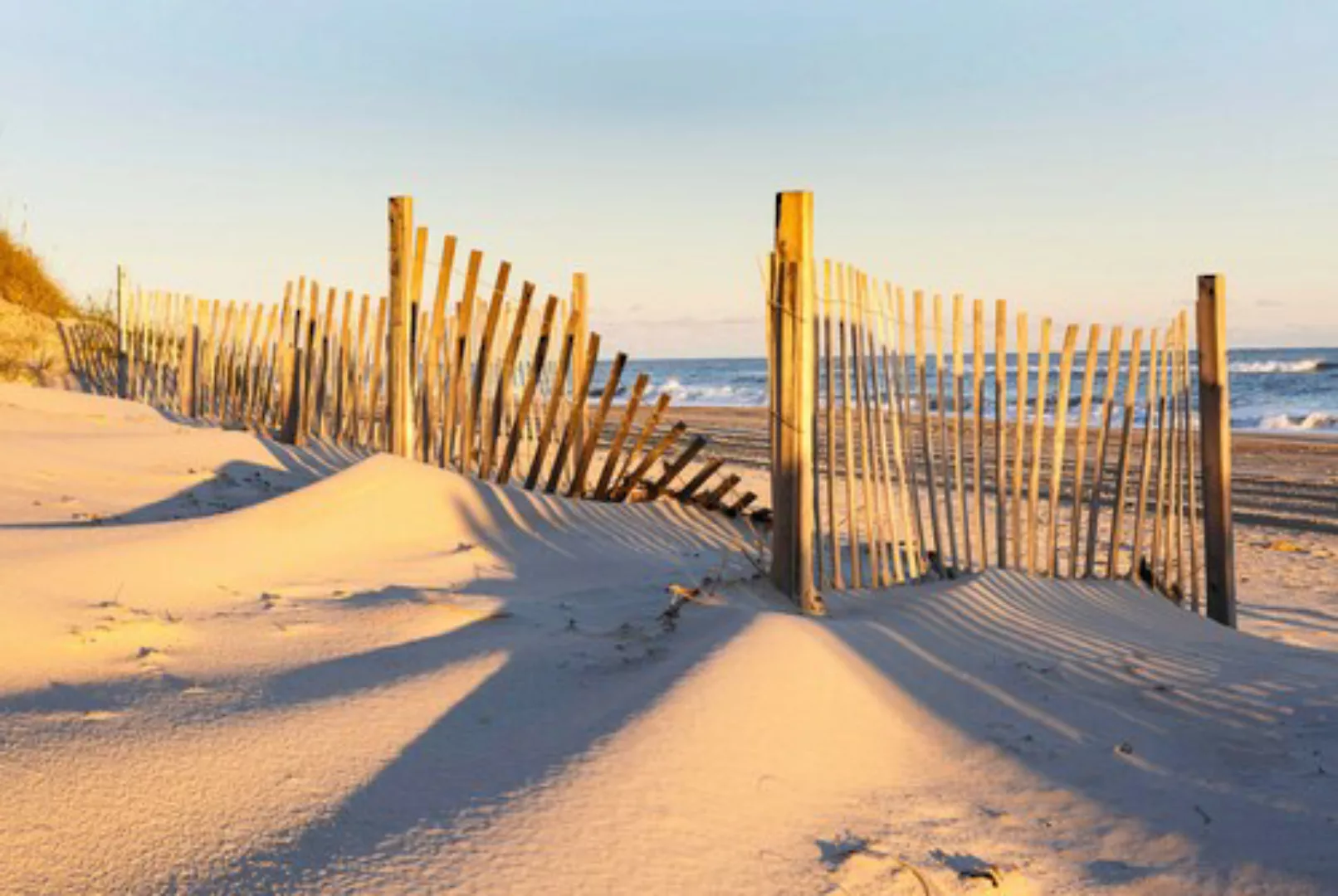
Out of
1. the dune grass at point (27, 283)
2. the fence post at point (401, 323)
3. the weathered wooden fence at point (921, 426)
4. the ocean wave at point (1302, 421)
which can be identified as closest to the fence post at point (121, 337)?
the dune grass at point (27, 283)

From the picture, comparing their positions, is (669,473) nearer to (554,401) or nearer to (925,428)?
(554,401)

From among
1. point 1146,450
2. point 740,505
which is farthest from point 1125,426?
point 740,505

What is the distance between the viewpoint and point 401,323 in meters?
6.98

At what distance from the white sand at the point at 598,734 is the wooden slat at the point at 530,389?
2.05 meters

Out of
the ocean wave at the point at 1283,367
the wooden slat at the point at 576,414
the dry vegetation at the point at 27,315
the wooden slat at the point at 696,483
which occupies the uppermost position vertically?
the ocean wave at the point at 1283,367

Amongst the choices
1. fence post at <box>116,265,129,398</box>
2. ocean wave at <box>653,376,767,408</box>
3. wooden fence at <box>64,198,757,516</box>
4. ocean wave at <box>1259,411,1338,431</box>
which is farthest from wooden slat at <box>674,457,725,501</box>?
ocean wave at <box>653,376,767,408</box>

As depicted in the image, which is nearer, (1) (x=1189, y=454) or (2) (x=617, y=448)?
(1) (x=1189, y=454)

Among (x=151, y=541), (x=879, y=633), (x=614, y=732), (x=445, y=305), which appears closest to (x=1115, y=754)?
(x=879, y=633)

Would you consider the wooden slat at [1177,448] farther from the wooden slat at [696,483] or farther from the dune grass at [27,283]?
the dune grass at [27,283]

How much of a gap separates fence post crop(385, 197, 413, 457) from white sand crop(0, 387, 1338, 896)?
7.42 ft

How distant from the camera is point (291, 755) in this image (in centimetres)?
232

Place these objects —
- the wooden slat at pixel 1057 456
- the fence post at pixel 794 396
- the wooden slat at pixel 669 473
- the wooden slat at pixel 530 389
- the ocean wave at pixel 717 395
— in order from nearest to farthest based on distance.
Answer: the fence post at pixel 794 396 → the wooden slat at pixel 1057 456 → the wooden slat at pixel 530 389 → the wooden slat at pixel 669 473 → the ocean wave at pixel 717 395

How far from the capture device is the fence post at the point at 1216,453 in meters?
5.32

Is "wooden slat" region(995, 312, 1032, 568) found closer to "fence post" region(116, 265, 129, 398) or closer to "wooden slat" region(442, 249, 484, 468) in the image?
"wooden slat" region(442, 249, 484, 468)
